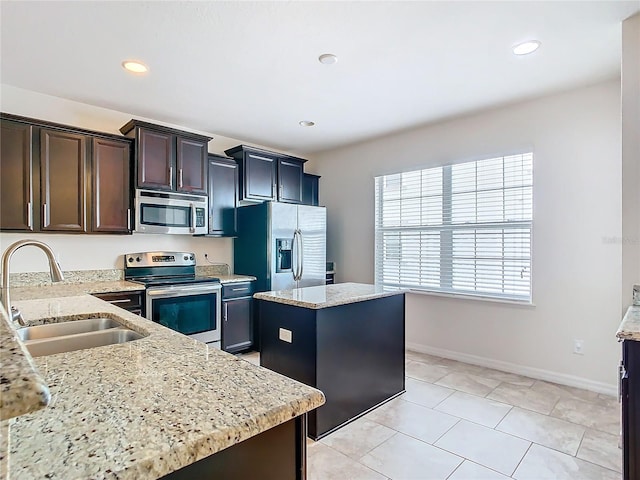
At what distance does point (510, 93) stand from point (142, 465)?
3.82 meters

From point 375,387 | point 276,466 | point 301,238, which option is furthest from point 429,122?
point 276,466

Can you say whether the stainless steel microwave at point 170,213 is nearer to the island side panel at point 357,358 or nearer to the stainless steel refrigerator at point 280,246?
the stainless steel refrigerator at point 280,246

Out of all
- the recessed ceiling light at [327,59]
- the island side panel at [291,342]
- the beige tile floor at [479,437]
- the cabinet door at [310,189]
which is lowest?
the beige tile floor at [479,437]

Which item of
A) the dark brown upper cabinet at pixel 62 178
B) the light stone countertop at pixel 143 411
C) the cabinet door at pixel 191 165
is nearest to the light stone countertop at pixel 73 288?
the dark brown upper cabinet at pixel 62 178

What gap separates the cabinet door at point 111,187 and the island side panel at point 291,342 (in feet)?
5.84

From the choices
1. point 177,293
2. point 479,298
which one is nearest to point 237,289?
point 177,293

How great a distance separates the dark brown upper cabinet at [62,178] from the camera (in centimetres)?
295

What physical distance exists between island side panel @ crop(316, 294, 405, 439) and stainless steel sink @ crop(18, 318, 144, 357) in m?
1.22

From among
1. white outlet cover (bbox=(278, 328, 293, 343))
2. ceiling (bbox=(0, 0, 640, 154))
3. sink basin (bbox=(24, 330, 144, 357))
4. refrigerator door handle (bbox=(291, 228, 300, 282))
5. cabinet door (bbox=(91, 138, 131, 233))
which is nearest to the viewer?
sink basin (bbox=(24, 330, 144, 357))

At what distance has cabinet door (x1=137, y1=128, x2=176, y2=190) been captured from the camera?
3.57 meters

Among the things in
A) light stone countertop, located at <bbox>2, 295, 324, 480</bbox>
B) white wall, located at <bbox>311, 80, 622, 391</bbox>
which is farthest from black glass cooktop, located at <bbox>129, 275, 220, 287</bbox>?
white wall, located at <bbox>311, 80, 622, 391</bbox>

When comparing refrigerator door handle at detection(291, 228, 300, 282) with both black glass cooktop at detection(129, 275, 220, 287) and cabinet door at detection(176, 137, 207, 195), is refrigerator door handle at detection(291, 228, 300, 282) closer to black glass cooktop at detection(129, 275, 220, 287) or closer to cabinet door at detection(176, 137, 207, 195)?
black glass cooktop at detection(129, 275, 220, 287)

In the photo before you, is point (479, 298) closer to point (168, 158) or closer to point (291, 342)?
point (291, 342)

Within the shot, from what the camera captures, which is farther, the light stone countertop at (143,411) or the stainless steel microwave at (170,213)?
the stainless steel microwave at (170,213)
